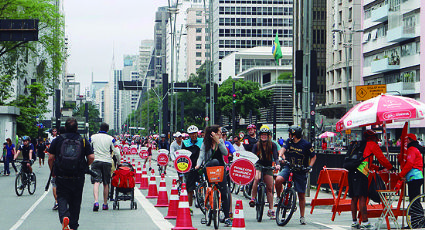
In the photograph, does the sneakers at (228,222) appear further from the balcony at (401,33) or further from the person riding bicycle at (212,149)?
the balcony at (401,33)

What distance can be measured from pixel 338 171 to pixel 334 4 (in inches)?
2667

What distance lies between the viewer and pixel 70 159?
9727 millimetres

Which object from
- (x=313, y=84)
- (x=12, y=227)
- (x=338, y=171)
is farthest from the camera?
(x=313, y=84)

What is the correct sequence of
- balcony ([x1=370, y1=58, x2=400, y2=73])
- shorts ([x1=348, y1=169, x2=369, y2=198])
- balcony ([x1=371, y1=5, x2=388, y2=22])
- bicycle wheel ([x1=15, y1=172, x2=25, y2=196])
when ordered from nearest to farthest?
shorts ([x1=348, y1=169, x2=369, y2=198]), bicycle wheel ([x1=15, y1=172, x2=25, y2=196]), balcony ([x1=370, y1=58, x2=400, y2=73]), balcony ([x1=371, y1=5, x2=388, y2=22])

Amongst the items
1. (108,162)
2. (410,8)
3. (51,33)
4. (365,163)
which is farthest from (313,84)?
(410,8)

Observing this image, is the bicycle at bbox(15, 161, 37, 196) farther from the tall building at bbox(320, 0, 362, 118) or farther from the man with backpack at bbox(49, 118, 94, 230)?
the tall building at bbox(320, 0, 362, 118)

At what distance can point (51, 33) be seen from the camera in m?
52.1

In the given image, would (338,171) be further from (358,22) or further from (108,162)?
(358,22)

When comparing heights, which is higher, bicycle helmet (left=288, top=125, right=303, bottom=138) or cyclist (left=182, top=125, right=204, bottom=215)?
bicycle helmet (left=288, top=125, right=303, bottom=138)

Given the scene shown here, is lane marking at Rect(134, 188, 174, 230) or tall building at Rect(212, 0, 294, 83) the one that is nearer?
lane marking at Rect(134, 188, 174, 230)

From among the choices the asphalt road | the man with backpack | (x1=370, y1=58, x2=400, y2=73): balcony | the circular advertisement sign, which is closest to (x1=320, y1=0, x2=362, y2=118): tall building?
(x1=370, y1=58, x2=400, y2=73): balcony

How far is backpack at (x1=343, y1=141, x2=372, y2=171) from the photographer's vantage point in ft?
38.7

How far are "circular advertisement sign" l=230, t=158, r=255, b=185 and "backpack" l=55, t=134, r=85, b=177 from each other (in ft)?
13.4

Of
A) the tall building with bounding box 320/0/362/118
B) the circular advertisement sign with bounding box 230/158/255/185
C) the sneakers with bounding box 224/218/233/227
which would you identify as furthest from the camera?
the tall building with bounding box 320/0/362/118
